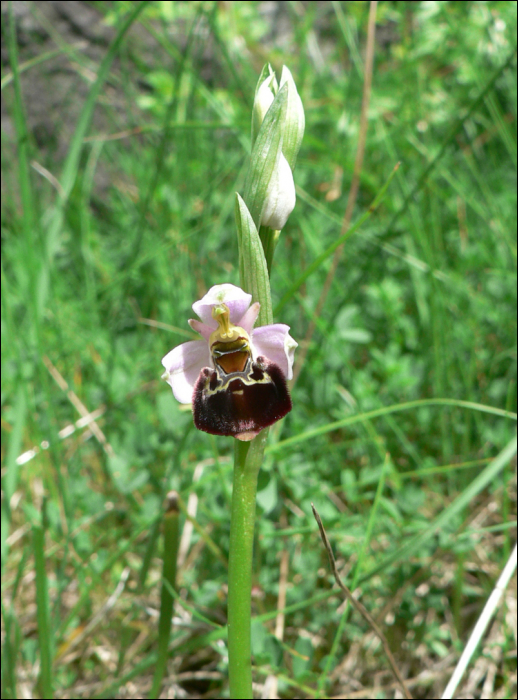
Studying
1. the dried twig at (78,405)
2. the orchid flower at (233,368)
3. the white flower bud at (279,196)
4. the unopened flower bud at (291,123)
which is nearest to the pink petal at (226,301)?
the orchid flower at (233,368)

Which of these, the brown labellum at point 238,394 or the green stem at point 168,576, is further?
the green stem at point 168,576

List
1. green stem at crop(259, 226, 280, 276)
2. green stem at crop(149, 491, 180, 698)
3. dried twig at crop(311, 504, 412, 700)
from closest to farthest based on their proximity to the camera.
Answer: dried twig at crop(311, 504, 412, 700) < green stem at crop(259, 226, 280, 276) < green stem at crop(149, 491, 180, 698)

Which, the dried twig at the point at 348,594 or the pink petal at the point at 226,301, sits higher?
the pink petal at the point at 226,301

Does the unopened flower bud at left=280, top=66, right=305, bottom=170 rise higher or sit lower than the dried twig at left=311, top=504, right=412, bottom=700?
higher

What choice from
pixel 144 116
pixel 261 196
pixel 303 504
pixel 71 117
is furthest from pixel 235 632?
pixel 144 116

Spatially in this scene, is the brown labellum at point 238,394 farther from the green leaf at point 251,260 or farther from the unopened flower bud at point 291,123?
the unopened flower bud at point 291,123

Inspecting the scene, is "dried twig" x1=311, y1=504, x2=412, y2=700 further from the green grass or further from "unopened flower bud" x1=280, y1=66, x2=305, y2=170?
"unopened flower bud" x1=280, y1=66, x2=305, y2=170

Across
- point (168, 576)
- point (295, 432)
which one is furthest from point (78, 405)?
point (168, 576)

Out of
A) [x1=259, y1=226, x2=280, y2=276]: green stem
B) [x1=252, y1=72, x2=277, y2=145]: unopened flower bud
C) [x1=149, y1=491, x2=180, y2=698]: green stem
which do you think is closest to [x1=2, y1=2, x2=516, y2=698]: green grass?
[x1=149, y1=491, x2=180, y2=698]: green stem

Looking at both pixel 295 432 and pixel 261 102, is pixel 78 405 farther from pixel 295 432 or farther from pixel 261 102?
pixel 261 102
